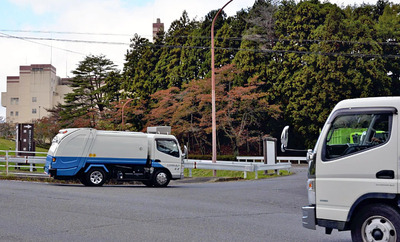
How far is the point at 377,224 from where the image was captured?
7.38 meters

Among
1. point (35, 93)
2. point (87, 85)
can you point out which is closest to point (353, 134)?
point (87, 85)

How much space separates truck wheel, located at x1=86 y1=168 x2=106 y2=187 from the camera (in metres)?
21.1

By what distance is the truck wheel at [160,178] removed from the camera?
2178 cm

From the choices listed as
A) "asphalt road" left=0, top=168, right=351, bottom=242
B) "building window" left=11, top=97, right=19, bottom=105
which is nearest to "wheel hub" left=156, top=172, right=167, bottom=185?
"asphalt road" left=0, top=168, right=351, bottom=242

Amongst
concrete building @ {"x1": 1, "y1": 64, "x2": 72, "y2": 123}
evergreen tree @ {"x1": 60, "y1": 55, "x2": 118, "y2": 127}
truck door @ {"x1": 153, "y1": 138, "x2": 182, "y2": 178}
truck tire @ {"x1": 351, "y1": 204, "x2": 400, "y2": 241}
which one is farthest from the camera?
concrete building @ {"x1": 1, "y1": 64, "x2": 72, "y2": 123}

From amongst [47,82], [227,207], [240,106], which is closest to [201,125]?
[240,106]

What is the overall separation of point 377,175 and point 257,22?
45987 mm

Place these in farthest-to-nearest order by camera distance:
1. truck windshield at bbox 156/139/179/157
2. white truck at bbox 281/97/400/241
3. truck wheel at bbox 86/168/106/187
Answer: truck windshield at bbox 156/139/179/157 → truck wheel at bbox 86/168/106/187 → white truck at bbox 281/97/400/241

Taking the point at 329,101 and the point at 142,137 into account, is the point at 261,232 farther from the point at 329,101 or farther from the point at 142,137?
the point at 329,101

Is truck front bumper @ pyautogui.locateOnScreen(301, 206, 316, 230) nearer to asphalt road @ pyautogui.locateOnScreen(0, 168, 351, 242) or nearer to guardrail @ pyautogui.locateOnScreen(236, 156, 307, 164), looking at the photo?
asphalt road @ pyautogui.locateOnScreen(0, 168, 351, 242)

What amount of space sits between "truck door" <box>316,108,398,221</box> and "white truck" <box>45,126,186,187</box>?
14.3 m

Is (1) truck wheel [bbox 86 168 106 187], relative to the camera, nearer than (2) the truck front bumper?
No

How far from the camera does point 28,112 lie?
4882 inches

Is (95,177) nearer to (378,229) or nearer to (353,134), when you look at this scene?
(353,134)
